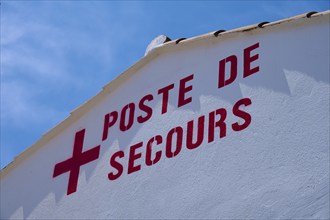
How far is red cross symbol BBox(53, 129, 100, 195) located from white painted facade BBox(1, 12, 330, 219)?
0.28 ft

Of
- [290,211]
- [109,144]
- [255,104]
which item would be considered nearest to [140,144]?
[109,144]

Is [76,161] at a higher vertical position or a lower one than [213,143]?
higher

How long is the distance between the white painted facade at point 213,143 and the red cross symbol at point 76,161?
0.28ft

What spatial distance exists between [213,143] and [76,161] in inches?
103

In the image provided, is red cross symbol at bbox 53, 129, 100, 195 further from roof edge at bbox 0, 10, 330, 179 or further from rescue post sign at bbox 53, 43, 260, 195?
roof edge at bbox 0, 10, 330, 179

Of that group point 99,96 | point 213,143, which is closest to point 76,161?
point 99,96

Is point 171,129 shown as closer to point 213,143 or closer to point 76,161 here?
point 213,143

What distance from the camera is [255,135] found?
869 centimetres

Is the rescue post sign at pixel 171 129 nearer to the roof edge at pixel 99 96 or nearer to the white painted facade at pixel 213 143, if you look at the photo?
the white painted facade at pixel 213 143

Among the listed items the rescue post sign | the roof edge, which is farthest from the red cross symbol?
the roof edge

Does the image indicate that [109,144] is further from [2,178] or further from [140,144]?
[2,178]

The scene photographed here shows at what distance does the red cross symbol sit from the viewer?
10570 millimetres

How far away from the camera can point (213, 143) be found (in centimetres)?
909

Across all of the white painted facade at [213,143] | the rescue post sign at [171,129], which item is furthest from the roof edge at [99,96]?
the rescue post sign at [171,129]
